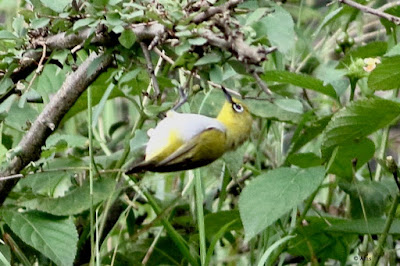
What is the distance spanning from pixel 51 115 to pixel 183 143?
0.45m

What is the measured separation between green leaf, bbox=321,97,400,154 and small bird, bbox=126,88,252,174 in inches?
13.4

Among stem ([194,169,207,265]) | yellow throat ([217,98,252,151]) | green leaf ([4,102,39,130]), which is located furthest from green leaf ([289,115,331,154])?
green leaf ([4,102,39,130])

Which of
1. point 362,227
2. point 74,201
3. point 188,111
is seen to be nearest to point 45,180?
point 74,201

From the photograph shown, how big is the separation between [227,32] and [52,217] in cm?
92

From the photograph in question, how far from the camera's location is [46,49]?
1.71 m

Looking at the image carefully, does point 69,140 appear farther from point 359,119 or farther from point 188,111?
point 359,119

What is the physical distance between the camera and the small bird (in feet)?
5.01

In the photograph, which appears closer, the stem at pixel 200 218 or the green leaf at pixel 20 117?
the stem at pixel 200 218

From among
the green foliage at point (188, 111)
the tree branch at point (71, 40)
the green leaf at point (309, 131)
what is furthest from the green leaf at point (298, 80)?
the tree branch at point (71, 40)

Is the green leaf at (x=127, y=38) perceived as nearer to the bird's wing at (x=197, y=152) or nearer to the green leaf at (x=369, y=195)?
the bird's wing at (x=197, y=152)

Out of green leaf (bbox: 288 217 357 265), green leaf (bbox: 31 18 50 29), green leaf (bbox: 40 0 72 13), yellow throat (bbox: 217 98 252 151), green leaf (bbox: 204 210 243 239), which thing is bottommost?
green leaf (bbox: 288 217 357 265)

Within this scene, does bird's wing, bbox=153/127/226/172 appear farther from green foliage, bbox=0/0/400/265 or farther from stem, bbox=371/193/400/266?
stem, bbox=371/193/400/266

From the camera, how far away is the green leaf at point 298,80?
199 cm

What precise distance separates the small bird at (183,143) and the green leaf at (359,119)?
0.34 m
